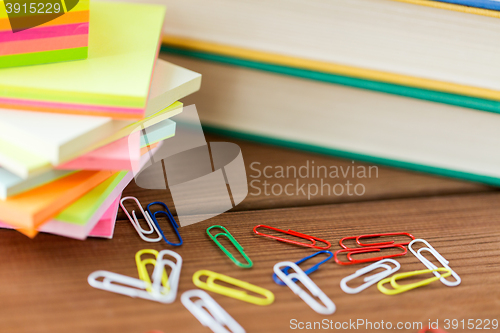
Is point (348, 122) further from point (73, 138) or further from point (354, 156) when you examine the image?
point (73, 138)

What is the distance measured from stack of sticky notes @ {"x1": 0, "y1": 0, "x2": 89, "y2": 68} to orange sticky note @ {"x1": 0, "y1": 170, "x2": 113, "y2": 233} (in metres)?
0.27

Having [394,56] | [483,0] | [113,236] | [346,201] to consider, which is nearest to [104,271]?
[113,236]

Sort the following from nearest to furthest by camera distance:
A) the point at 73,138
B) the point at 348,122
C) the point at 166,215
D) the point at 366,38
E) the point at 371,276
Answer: the point at 73,138
the point at 371,276
the point at 166,215
the point at 366,38
the point at 348,122

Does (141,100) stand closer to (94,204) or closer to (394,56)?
(94,204)

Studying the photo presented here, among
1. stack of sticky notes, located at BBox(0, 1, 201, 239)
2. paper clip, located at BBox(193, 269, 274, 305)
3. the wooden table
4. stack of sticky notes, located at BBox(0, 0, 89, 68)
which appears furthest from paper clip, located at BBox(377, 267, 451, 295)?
stack of sticky notes, located at BBox(0, 0, 89, 68)

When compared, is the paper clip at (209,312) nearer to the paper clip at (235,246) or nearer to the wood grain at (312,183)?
the paper clip at (235,246)

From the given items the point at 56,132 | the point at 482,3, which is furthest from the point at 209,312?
the point at 482,3

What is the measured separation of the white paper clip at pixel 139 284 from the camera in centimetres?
68

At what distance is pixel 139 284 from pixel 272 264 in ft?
0.79

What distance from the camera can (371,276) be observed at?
0.78 meters

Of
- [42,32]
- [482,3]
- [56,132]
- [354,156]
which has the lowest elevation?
[354,156]

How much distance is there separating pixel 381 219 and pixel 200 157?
469 millimetres

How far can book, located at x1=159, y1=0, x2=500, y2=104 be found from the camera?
944 millimetres

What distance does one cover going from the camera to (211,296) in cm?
70
